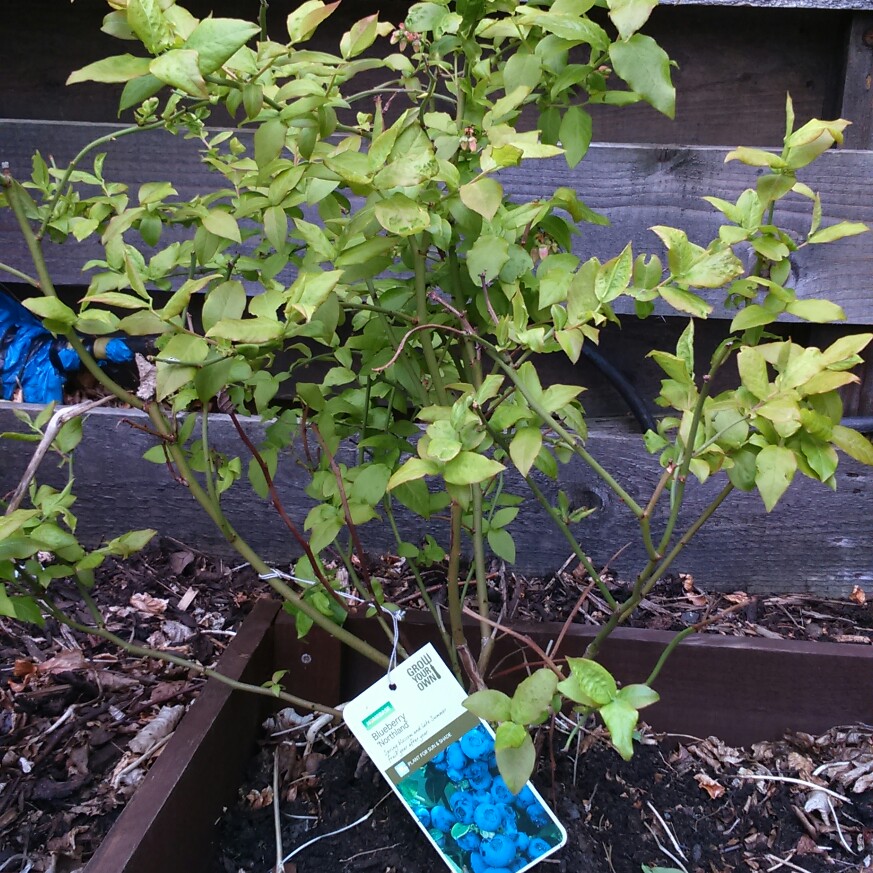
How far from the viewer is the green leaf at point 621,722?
68cm

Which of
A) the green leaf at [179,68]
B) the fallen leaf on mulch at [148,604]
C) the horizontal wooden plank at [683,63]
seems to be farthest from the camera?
the horizontal wooden plank at [683,63]

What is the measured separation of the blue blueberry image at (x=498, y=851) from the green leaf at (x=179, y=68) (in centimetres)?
94

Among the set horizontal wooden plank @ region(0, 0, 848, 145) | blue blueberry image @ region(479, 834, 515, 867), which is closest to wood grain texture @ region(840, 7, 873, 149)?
horizontal wooden plank @ region(0, 0, 848, 145)

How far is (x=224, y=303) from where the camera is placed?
Result: 0.80m

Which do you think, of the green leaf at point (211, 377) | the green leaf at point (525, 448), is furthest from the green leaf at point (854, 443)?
the green leaf at point (211, 377)

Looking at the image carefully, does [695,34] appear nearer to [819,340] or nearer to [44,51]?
[819,340]

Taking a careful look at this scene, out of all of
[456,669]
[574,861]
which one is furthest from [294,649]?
[574,861]

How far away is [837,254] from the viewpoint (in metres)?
1.69

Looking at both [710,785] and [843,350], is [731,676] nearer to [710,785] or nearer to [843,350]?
[710,785]

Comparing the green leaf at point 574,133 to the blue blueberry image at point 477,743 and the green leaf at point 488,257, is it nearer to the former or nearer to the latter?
the green leaf at point 488,257

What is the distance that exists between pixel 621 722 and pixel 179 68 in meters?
0.65

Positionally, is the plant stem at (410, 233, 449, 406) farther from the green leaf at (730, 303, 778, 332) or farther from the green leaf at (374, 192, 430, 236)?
the green leaf at (730, 303, 778, 332)

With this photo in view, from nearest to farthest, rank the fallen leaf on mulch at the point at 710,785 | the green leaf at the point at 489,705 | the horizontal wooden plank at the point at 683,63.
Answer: the green leaf at the point at 489,705
the fallen leaf on mulch at the point at 710,785
the horizontal wooden plank at the point at 683,63

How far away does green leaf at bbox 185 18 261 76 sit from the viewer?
0.58 metres
